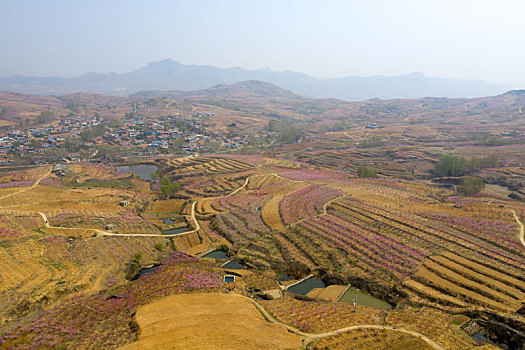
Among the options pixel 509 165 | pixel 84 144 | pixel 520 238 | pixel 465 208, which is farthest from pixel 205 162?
pixel 509 165

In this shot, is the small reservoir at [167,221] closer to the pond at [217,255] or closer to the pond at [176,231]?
the pond at [176,231]

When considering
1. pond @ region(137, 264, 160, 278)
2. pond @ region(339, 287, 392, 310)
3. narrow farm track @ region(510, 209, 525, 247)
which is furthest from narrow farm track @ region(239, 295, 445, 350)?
narrow farm track @ region(510, 209, 525, 247)

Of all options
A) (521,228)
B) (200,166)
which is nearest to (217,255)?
(521,228)

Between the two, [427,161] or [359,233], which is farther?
[427,161]

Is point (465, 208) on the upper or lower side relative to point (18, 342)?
upper

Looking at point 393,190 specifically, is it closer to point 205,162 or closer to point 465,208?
point 465,208

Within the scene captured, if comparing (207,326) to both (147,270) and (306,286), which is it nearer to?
(306,286)

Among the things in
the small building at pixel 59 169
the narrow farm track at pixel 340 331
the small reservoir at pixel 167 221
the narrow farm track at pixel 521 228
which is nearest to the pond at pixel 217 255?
the small reservoir at pixel 167 221

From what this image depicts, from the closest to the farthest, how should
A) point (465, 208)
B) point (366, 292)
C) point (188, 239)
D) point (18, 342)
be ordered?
point (18, 342), point (366, 292), point (188, 239), point (465, 208)
